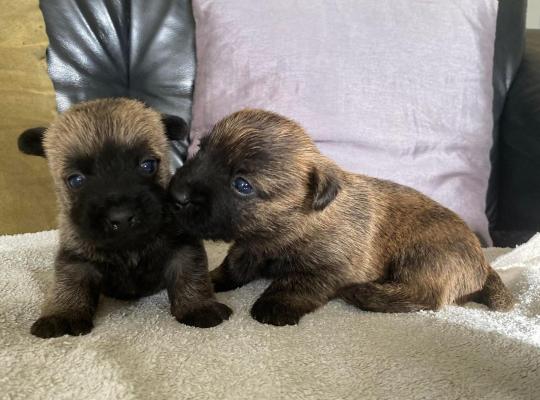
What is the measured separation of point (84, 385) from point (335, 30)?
5.07 ft

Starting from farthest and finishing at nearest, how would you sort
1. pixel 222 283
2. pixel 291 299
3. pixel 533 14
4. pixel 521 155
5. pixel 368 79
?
pixel 533 14
pixel 521 155
pixel 368 79
pixel 222 283
pixel 291 299

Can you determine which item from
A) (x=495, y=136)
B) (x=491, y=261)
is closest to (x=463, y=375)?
(x=491, y=261)

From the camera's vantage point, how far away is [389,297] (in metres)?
1.46

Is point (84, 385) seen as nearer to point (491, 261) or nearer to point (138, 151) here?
point (138, 151)

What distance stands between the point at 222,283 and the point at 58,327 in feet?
1.70

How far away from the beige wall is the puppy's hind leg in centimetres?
258

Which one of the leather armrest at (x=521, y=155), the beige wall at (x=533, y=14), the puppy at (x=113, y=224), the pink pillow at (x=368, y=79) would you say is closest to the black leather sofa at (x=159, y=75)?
the leather armrest at (x=521, y=155)

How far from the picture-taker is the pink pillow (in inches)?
80.8

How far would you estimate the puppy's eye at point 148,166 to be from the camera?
1398 millimetres

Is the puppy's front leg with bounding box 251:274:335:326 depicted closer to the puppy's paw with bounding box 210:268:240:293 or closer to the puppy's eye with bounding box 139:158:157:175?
the puppy's paw with bounding box 210:268:240:293

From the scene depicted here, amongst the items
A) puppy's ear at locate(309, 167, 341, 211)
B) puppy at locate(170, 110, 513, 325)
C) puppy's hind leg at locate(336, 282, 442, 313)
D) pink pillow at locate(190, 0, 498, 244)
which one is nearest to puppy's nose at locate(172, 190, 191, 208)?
puppy at locate(170, 110, 513, 325)

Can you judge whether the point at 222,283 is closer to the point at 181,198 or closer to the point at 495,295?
the point at 181,198

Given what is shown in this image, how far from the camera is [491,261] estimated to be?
6.33 ft

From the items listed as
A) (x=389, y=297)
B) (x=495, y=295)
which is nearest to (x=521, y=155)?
(x=495, y=295)
